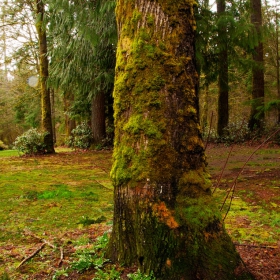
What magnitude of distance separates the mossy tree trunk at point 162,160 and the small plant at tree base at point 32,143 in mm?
10408

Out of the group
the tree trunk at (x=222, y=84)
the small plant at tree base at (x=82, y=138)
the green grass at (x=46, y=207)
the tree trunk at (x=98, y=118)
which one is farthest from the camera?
the small plant at tree base at (x=82, y=138)

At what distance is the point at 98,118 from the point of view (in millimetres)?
14117

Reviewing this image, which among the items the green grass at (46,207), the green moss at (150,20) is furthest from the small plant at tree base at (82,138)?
the green moss at (150,20)

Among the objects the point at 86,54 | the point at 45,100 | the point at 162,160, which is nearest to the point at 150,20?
the point at 162,160

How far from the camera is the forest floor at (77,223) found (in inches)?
84.0

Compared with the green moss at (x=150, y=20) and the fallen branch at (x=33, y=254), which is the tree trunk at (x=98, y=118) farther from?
the green moss at (x=150, y=20)

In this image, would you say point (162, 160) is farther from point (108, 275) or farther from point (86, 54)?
point (86, 54)

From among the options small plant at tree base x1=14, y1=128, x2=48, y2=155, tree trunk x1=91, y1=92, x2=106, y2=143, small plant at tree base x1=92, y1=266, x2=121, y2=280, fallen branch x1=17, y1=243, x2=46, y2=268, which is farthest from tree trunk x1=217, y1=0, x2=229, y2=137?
small plant at tree base x1=92, y1=266, x2=121, y2=280

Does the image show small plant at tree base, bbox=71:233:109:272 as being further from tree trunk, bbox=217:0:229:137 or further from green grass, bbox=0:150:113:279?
tree trunk, bbox=217:0:229:137

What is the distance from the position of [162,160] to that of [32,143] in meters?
10.8

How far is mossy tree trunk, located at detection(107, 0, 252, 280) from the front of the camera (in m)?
1.83

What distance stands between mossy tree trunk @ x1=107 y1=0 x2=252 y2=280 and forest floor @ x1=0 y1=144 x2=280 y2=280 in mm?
261

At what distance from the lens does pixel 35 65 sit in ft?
64.7

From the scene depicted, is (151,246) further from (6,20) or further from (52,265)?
(6,20)
